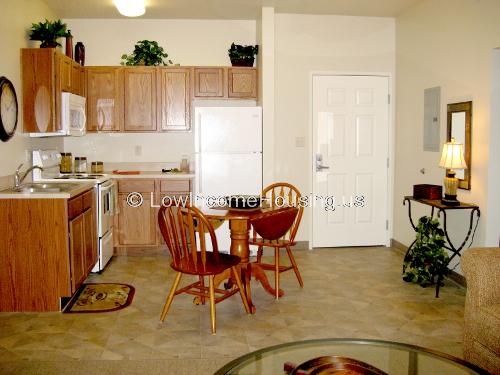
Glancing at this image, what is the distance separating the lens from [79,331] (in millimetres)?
3592

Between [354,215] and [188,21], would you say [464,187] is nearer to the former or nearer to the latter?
[354,215]

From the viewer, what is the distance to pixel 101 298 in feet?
14.2

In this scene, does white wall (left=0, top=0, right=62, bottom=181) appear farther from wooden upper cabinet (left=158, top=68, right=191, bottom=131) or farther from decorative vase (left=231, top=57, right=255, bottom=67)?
decorative vase (left=231, top=57, right=255, bottom=67)

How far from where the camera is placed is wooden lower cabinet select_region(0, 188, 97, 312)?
390cm

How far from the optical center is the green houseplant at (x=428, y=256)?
177 inches

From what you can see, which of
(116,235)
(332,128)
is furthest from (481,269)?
(116,235)

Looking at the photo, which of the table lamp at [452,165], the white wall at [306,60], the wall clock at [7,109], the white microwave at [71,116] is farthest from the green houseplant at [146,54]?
the table lamp at [452,165]

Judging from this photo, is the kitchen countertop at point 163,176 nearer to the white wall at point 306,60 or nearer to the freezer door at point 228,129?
the freezer door at point 228,129

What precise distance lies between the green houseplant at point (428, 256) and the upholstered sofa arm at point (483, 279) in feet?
5.35

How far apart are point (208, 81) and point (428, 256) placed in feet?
9.94

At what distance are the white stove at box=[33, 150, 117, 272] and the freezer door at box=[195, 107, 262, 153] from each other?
1015 mm

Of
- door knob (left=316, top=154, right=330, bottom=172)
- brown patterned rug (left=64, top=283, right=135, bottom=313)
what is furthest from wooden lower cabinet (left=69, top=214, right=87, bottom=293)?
door knob (left=316, top=154, right=330, bottom=172)

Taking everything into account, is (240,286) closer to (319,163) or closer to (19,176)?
(19,176)

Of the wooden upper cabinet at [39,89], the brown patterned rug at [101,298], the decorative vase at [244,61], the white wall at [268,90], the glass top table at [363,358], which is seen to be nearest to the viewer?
the glass top table at [363,358]
